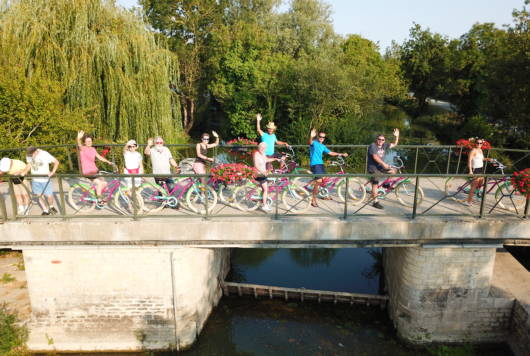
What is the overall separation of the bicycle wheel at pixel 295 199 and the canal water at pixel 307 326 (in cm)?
327

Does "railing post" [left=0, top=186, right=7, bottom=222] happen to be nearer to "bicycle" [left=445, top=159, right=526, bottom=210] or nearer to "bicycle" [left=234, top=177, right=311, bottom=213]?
"bicycle" [left=234, top=177, right=311, bottom=213]

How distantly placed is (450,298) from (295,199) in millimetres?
4053

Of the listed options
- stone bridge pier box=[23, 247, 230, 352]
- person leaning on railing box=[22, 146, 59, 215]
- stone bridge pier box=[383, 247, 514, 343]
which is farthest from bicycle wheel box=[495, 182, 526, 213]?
person leaning on railing box=[22, 146, 59, 215]

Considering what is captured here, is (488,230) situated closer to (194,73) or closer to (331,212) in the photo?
(331,212)

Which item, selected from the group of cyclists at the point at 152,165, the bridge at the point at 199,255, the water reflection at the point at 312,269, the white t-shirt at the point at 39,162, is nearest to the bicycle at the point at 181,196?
the bridge at the point at 199,255

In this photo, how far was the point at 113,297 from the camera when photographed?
818 centimetres

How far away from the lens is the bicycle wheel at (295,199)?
8266 mm

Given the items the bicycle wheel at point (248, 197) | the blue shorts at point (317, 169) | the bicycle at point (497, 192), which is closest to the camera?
the bicycle wheel at point (248, 197)

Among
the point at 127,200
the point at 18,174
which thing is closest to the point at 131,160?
the point at 127,200

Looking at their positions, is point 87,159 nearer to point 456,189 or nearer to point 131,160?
point 131,160

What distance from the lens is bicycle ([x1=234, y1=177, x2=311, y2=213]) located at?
8234 mm

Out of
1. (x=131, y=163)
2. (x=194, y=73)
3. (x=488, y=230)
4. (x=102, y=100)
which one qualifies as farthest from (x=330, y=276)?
(x=194, y=73)

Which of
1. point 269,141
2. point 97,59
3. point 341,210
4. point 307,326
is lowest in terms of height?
point 307,326

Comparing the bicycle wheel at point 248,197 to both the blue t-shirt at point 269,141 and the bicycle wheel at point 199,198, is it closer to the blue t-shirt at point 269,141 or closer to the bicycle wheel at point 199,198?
the bicycle wheel at point 199,198
